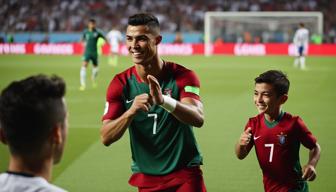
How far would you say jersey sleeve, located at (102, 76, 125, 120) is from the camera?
5.45m

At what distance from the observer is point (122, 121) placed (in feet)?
16.5

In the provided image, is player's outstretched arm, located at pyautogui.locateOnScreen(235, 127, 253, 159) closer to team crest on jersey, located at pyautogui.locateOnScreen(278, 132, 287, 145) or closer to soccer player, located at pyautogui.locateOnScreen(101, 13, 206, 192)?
team crest on jersey, located at pyautogui.locateOnScreen(278, 132, 287, 145)

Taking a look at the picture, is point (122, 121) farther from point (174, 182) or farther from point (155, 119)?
point (174, 182)

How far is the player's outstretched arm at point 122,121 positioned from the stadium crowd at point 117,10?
1660 inches

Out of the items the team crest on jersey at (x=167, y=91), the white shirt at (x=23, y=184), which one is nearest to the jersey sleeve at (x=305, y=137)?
the team crest on jersey at (x=167, y=91)

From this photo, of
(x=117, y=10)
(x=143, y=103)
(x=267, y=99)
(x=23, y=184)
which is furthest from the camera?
(x=117, y=10)

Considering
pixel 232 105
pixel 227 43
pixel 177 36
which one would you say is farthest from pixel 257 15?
pixel 232 105

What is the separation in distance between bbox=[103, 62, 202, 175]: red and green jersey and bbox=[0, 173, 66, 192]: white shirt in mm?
2433

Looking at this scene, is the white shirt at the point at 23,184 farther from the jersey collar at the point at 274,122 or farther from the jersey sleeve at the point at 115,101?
the jersey collar at the point at 274,122

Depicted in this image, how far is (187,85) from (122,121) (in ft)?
2.54

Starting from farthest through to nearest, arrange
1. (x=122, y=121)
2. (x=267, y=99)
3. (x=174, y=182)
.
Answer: (x=267, y=99), (x=174, y=182), (x=122, y=121)

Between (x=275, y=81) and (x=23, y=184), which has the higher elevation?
(x=23, y=184)

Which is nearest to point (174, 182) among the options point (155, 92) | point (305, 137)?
point (155, 92)

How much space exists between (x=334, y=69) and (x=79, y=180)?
2175 cm
